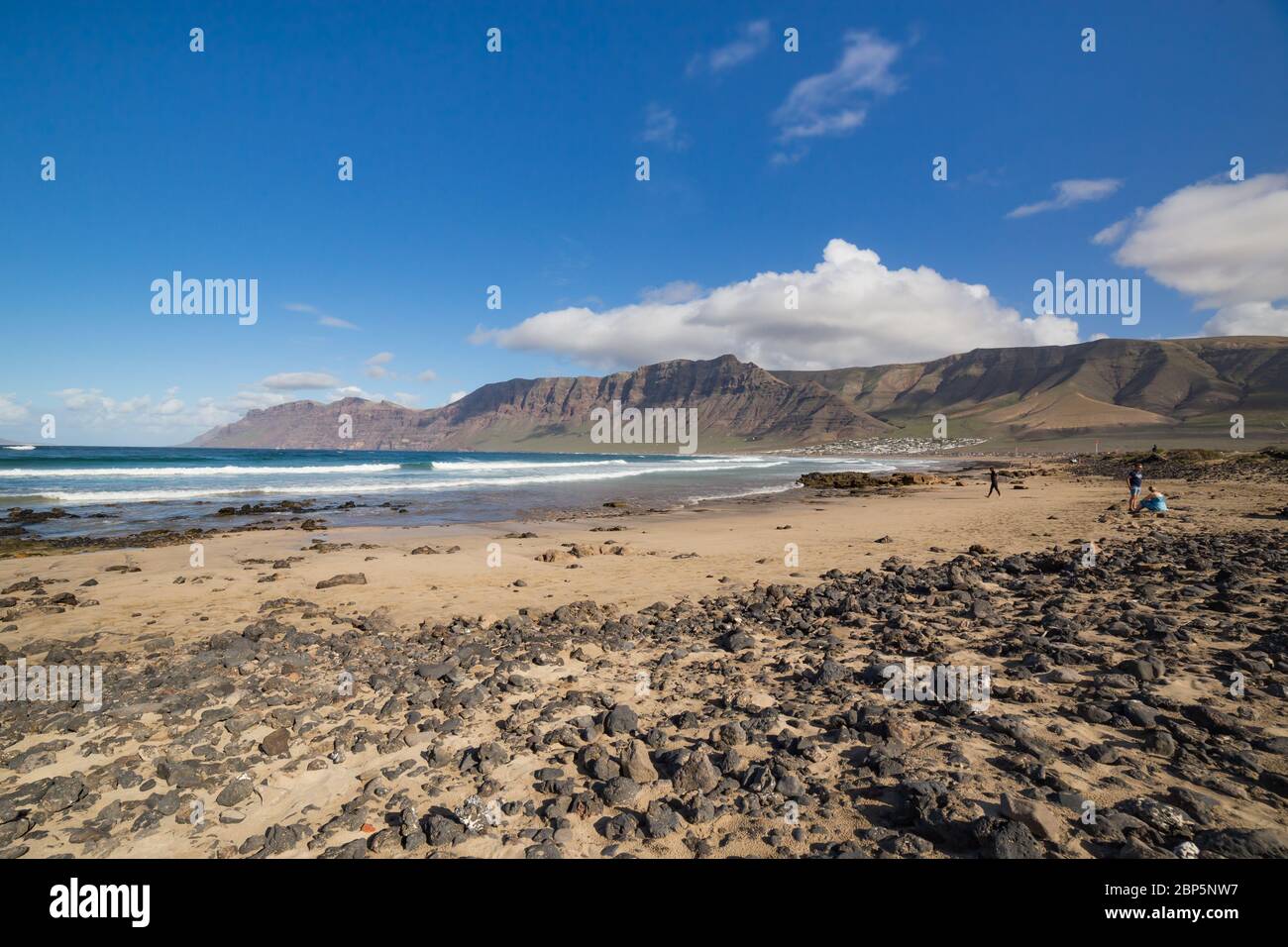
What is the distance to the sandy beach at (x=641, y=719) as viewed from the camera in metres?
3.52

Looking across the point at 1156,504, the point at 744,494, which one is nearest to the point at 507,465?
the point at 744,494

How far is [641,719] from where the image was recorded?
5.12m

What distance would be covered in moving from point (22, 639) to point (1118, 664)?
1393cm

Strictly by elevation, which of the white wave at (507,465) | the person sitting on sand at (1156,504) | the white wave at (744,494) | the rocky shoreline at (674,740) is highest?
the white wave at (507,465)

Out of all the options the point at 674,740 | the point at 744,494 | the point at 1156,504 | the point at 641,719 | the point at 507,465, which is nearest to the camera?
the point at 674,740

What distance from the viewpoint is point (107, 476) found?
44719mm

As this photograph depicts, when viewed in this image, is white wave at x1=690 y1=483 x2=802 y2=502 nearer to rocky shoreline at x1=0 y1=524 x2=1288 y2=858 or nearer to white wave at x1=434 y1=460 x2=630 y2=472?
rocky shoreline at x1=0 y1=524 x2=1288 y2=858

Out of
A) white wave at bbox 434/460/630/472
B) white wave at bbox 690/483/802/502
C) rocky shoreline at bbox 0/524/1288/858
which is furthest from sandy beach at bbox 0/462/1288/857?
white wave at bbox 434/460/630/472

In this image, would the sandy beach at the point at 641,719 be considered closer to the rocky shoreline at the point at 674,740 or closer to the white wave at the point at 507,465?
the rocky shoreline at the point at 674,740

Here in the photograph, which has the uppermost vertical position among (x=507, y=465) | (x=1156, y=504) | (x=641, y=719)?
(x=507, y=465)

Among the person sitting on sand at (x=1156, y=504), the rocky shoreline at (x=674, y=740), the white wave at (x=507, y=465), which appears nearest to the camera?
the rocky shoreline at (x=674, y=740)

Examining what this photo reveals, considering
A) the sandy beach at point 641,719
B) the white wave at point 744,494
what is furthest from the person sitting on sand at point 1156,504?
the white wave at point 744,494

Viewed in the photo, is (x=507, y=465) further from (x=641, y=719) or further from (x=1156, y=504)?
(x=641, y=719)

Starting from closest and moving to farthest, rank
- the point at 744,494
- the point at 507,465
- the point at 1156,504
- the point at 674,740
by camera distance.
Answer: the point at 674,740, the point at 1156,504, the point at 744,494, the point at 507,465
